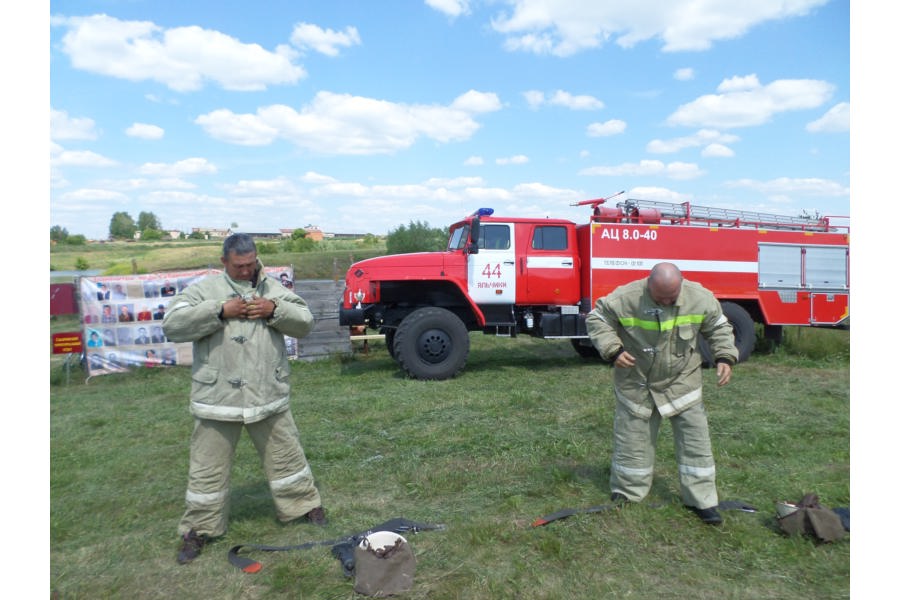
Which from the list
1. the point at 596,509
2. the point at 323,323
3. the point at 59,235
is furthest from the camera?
the point at 59,235

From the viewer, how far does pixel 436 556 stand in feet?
10.8

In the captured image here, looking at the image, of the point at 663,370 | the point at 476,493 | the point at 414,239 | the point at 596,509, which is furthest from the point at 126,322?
the point at 414,239

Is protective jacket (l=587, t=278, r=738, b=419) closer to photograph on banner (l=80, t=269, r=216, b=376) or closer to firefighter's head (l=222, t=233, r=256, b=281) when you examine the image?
firefighter's head (l=222, t=233, r=256, b=281)

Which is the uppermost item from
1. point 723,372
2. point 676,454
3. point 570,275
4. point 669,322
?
point 570,275

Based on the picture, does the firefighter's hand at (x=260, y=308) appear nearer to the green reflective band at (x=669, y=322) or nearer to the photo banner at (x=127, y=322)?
the green reflective band at (x=669, y=322)

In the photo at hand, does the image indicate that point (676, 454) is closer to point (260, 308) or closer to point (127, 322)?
point (260, 308)

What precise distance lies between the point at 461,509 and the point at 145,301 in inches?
323

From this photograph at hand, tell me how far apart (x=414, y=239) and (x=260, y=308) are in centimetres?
2274

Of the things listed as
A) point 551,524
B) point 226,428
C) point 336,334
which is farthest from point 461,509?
point 336,334

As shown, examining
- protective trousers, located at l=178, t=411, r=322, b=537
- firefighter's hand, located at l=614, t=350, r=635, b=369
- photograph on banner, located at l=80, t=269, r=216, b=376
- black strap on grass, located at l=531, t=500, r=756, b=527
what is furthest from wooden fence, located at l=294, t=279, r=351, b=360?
firefighter's hand, located at l=614, t=350, r=635, b=369

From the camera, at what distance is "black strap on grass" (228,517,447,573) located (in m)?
3.22

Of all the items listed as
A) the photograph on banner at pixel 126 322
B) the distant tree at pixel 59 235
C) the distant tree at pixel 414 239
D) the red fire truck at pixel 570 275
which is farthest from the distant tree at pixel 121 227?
the red fire truck at pixel 570 275

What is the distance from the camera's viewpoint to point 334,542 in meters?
3.44

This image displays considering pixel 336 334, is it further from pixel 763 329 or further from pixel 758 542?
pixel 758 542
